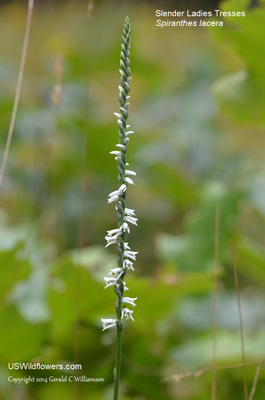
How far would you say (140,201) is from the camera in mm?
1654

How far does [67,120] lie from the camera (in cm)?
141

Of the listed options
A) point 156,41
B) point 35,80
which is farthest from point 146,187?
point 156,41

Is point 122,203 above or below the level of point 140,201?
below

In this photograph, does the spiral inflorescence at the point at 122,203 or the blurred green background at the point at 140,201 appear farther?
the blurred green background at the point at 140,201

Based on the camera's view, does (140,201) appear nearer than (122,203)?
No

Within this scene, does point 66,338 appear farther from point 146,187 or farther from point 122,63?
point 146,187

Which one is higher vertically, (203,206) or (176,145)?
(176,145)

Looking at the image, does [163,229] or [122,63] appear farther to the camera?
[163,229]

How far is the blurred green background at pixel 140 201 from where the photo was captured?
2.32ft

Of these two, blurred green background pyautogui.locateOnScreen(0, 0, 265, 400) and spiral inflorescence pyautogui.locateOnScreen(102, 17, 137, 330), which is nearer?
spiral inflorescence pyautogui.locateOnScreen(102, 17, 137, 330)

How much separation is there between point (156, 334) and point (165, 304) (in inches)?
4.8

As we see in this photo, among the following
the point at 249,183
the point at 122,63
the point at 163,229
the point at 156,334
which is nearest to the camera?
the point at 122,63

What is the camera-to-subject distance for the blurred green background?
708 millimetres

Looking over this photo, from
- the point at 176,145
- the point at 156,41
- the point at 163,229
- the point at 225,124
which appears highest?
the point at 156,41
